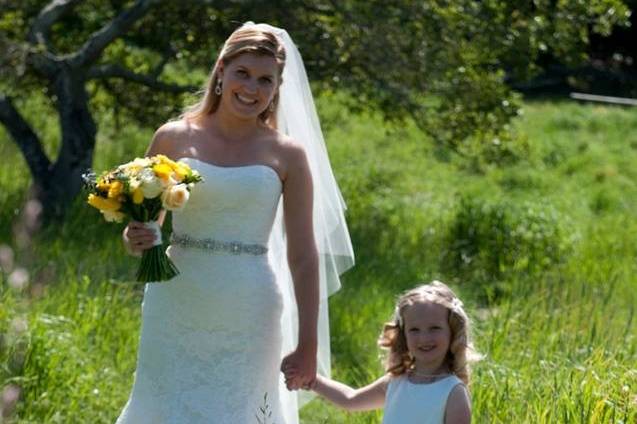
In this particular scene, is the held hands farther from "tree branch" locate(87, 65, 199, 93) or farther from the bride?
"tree branch" locate(87, 65, 199, 93)

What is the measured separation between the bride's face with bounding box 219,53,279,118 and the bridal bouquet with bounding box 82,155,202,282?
0.31m

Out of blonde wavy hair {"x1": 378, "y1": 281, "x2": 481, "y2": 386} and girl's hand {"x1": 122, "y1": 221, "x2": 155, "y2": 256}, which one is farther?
girl's hand {"x1": 122, "y1": 221, "x2": 155, "y2": 256}

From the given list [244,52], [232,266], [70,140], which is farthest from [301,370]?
[70,140]

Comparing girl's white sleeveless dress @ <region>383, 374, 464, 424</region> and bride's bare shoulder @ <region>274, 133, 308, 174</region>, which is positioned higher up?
bride's bare shoulder @ <region>274, 133, 308, 174</region>

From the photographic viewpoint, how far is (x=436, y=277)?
11.5m

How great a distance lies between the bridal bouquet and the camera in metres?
4.59

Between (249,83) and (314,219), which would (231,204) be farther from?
(314,219)

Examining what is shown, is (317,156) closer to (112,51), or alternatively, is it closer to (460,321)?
(460,321)

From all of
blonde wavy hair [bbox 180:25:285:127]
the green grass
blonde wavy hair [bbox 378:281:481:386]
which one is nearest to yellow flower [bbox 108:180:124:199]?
blonde wavy hair [bbox 180:25:285:127]

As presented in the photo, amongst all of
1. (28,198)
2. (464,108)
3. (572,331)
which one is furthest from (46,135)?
(572,331)

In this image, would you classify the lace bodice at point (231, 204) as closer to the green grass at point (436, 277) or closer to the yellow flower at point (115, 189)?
the yellow flower at point (115, 189)

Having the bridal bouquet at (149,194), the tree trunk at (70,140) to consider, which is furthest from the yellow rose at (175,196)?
the tree trunk at (70,140)

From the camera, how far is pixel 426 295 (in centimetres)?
453

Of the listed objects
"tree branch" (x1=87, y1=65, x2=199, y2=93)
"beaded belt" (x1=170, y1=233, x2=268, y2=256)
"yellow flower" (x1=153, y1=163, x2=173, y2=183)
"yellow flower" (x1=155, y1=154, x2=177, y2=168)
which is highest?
"tree branch" (x1=87, y1=65, x2=199, y2=93)
